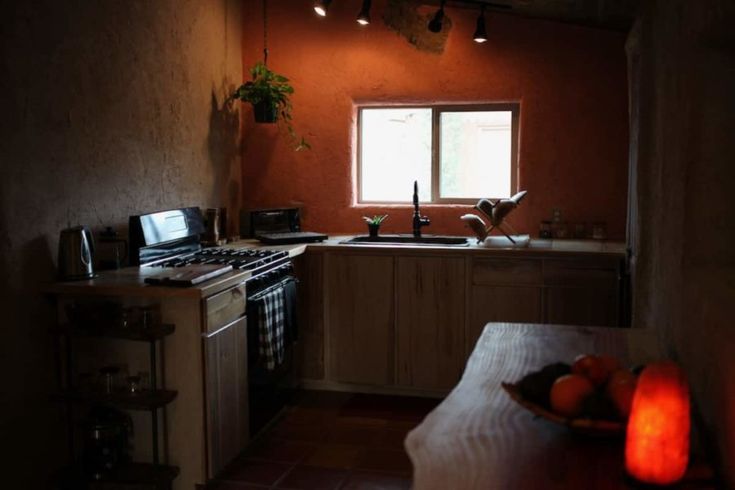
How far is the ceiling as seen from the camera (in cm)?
381

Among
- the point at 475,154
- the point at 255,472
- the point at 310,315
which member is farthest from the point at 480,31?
the point at 255,472

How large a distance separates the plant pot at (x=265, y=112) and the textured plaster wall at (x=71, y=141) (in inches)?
14.2

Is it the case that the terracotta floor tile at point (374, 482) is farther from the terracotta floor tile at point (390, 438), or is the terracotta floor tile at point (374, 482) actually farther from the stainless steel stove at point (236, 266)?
the stainless steel stove at point (236, 266)

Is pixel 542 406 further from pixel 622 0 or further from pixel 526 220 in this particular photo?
pixel 526 220

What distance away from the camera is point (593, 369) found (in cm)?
155

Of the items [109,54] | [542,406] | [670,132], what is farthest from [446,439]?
[109,54]

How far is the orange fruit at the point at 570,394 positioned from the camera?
1.46 meters

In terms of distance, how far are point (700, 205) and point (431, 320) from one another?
2.71m

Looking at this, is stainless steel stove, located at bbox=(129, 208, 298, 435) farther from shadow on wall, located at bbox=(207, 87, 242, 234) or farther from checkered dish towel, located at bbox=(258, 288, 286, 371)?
shadow on wall, located at bbox=(207, 87, 242, 234)

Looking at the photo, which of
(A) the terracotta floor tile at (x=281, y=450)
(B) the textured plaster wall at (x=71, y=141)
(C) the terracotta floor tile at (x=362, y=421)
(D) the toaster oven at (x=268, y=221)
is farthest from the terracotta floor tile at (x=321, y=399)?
(B) the textured plaster wall at (x=71, y=141)

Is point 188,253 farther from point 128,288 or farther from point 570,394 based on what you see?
point 570,394

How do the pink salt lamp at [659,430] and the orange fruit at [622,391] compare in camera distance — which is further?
the orange fruit at [622,391]

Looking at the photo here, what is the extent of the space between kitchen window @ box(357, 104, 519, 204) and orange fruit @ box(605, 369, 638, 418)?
3409 mm

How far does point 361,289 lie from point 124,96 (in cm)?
177
